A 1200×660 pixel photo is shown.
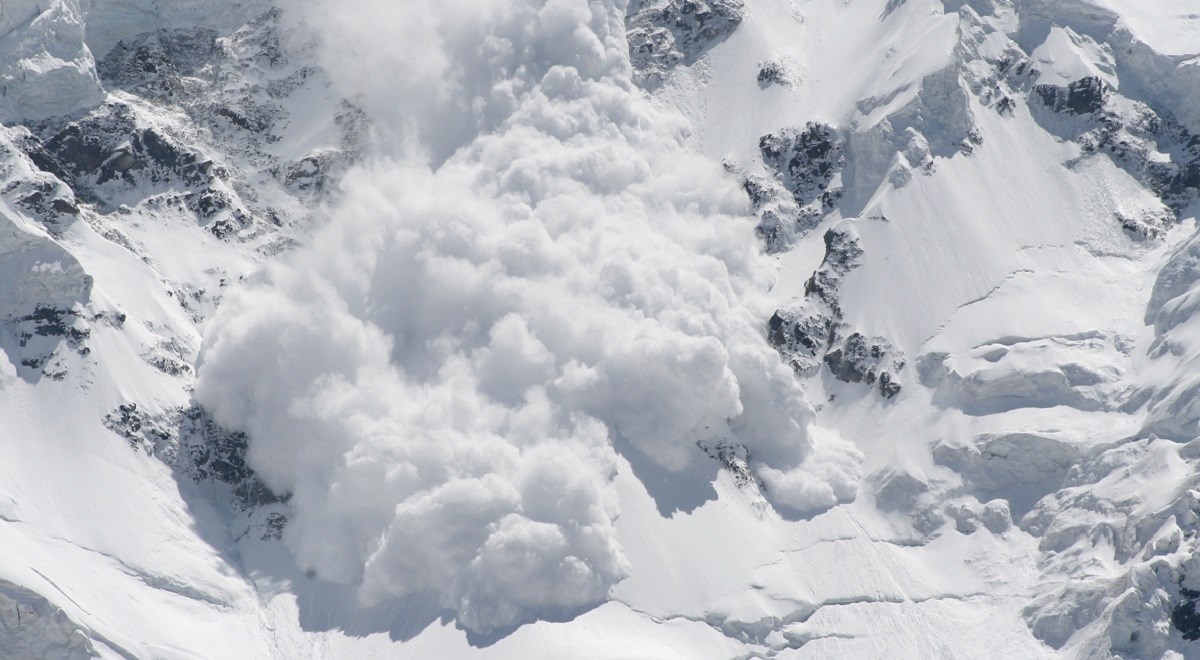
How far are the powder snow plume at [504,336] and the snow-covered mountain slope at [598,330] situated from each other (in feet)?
1.15

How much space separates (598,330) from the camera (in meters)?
147

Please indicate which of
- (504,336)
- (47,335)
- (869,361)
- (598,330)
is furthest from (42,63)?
(869,361)

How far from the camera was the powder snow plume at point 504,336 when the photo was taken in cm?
13588

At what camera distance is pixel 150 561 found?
132 metres

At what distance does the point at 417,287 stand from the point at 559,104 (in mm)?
24643

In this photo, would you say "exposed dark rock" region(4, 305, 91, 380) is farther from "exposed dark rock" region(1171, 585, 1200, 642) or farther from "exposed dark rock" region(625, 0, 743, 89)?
"exposed dark rock" region(1171, 585, 1200, 642)

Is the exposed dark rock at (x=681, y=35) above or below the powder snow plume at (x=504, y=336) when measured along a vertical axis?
above

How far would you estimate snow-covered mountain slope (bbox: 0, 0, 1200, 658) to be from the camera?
433ft

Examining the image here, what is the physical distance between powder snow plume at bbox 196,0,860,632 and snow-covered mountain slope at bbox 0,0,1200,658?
0.35m

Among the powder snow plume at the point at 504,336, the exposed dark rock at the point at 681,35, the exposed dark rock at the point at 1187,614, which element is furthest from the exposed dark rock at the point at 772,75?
the exposed dark rock at the point at 1187,614

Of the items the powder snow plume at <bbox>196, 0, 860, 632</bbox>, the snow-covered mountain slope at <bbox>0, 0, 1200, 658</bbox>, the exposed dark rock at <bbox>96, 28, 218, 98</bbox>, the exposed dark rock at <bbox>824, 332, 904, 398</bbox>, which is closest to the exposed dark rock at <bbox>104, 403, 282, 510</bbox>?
the snow-covered mountain slope at <bbox>0, 0, 1200, 658</bbox>

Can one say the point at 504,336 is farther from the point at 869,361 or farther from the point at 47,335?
the point at 47,335

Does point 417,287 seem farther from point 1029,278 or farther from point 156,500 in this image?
point 1029,278

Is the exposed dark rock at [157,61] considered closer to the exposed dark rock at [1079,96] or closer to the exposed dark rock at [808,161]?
the exposed dark rock at [808,161]
